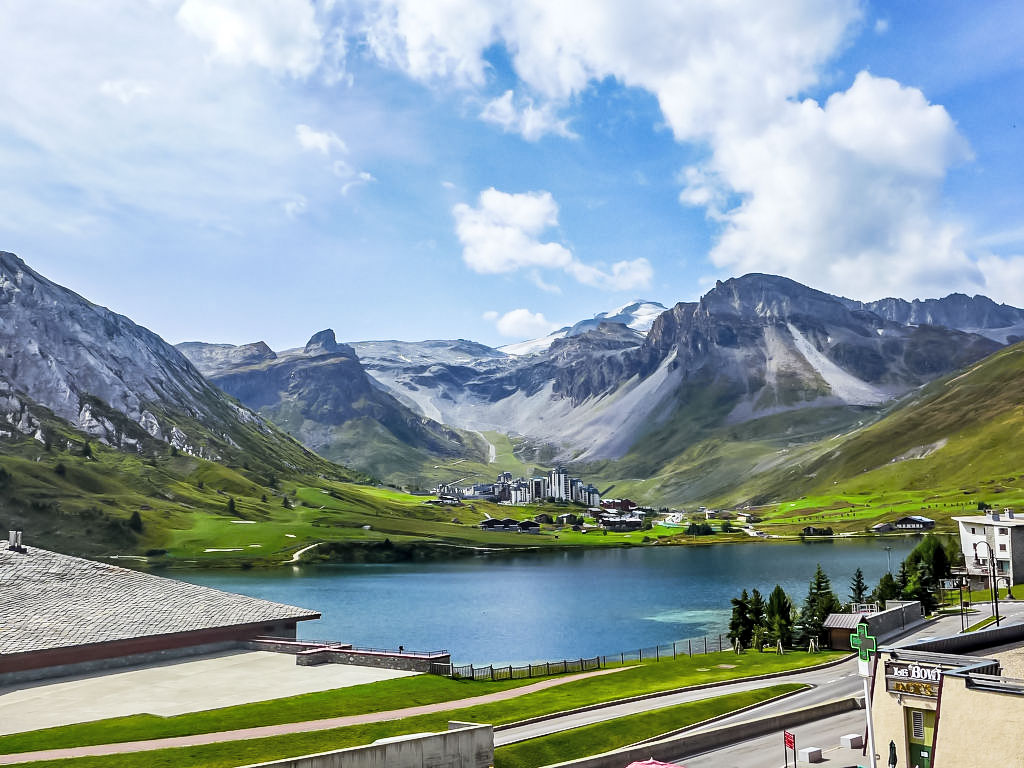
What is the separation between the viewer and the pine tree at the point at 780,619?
81.5 m

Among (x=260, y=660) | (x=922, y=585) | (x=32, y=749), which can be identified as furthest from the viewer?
(x=922, y=585)

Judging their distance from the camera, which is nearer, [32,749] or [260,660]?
[32,749]

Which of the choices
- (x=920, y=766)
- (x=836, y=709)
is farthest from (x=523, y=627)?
(x=920, y=766)

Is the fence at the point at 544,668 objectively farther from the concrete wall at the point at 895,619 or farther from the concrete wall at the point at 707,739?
the concrete wall at the point at 707,739

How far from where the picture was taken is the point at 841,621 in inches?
3159

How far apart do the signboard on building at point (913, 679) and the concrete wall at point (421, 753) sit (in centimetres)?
1652

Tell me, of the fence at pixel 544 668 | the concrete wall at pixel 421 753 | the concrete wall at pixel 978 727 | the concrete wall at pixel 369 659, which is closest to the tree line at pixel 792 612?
the fence at pixel 544 668

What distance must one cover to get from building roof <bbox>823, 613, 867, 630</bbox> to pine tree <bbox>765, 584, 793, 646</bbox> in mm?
3717

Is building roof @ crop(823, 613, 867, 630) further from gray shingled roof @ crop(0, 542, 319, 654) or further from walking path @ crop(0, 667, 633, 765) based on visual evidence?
gray shingled roof @ crop(0, 542, 319, 654)

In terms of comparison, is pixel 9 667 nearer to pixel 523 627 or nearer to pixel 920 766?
pixel 920 766

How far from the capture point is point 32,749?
39.0 meters

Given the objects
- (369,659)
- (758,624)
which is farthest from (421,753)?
(758,624)

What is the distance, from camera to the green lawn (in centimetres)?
4172

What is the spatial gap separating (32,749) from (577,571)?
163204mm
